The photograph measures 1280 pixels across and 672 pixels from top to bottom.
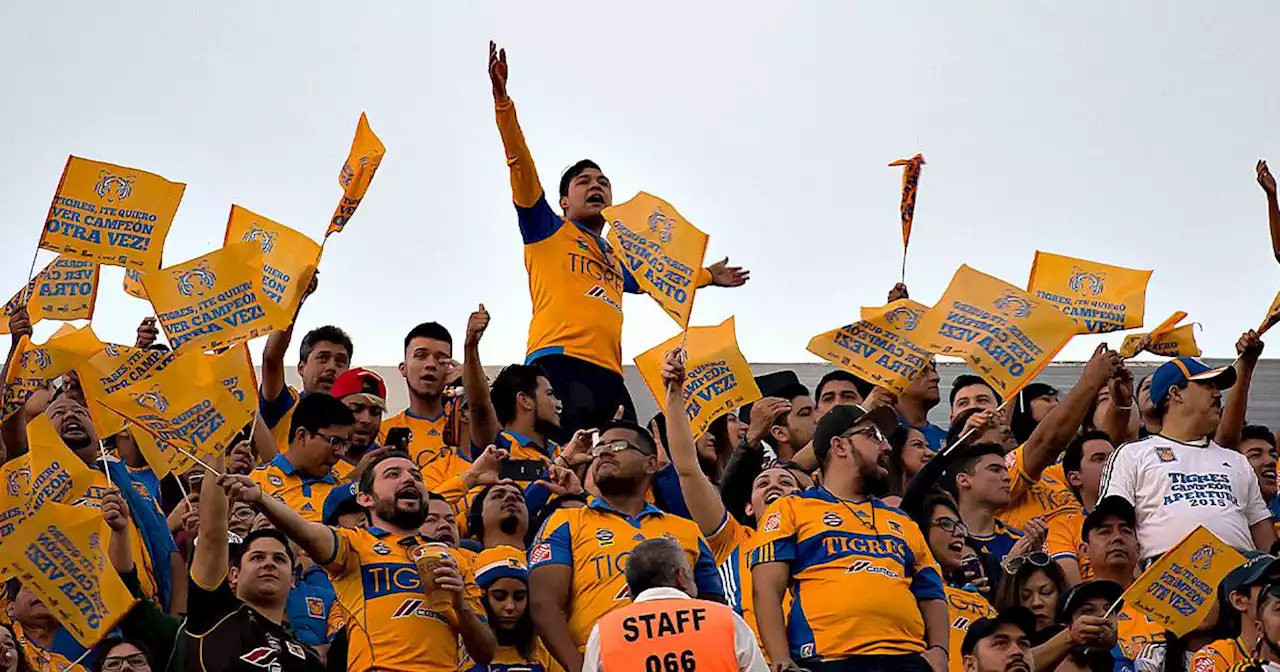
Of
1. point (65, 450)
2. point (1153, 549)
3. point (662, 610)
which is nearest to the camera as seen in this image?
point (662, 610)

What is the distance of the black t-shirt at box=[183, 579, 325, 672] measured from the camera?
786 cm

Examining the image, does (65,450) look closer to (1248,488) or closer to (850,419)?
(850,419)

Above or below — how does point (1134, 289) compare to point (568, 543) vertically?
above

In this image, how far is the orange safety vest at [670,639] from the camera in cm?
699

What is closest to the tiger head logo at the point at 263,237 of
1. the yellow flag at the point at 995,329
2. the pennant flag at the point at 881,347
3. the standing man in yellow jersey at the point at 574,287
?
the standing man in yellow jersey at the point at 574,287

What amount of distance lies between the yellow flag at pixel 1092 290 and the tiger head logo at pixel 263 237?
4.22 m

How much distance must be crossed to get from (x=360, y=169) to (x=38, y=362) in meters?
2.19

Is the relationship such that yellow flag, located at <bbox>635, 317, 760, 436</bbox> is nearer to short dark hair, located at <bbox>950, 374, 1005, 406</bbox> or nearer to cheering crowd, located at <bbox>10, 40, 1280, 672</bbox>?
cheering crowd, located at <bbox>10, 40, 1280, 672</bbox>

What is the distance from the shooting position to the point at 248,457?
9.88 m

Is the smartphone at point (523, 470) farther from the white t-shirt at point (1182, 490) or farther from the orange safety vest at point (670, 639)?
the orange safety vest at point (670, 639)

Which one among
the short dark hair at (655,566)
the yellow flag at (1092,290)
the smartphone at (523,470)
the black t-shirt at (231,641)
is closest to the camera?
the short dark hair at (655,566)

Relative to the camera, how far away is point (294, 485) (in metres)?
9.95

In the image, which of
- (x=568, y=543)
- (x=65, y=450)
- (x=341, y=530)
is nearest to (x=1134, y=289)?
(x=568, y=543)

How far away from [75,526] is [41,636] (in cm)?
69
